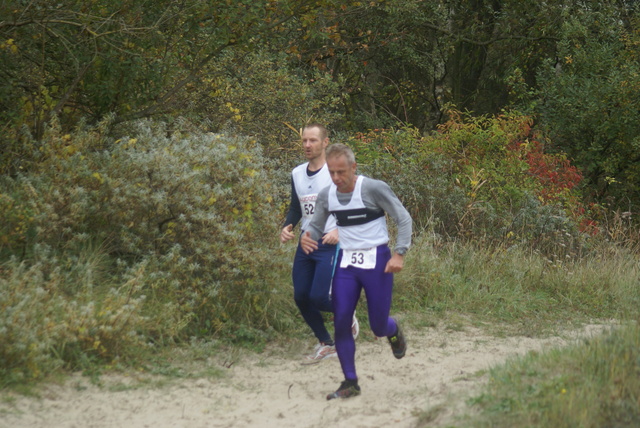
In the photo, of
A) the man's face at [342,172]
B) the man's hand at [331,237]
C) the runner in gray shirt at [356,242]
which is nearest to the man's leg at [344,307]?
the runner in gray shirt at [356,242]

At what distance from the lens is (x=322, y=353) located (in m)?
7.40

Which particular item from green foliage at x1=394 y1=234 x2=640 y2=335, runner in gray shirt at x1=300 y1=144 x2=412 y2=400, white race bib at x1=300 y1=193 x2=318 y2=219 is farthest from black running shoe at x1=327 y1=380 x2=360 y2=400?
green foliage at x1=394 y1=234 x2=640 y2=335

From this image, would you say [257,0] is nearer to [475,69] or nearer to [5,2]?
[5,2]

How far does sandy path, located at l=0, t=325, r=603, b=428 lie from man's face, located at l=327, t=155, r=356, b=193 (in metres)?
1.61

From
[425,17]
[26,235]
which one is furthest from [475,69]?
[26,235]

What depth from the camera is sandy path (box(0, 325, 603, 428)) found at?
5.65 meters

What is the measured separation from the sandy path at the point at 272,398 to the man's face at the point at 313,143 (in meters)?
1.88

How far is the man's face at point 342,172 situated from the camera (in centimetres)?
589

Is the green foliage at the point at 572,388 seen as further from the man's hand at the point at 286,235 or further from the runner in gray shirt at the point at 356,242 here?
the man's hand at the point at 286,235

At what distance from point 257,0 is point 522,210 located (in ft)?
15.1

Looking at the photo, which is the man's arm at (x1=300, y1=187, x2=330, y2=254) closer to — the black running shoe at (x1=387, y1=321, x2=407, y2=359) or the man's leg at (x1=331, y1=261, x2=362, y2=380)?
the man's leg at (x1=331, y1=261, x2=362, y2=380)

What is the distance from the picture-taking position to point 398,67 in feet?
72.6

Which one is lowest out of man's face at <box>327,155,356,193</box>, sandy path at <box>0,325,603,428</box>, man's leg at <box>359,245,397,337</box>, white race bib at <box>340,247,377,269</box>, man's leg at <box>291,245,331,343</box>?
sandy path at <box>0,325,603,428</box>

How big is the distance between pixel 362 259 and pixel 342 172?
0.65 meters
